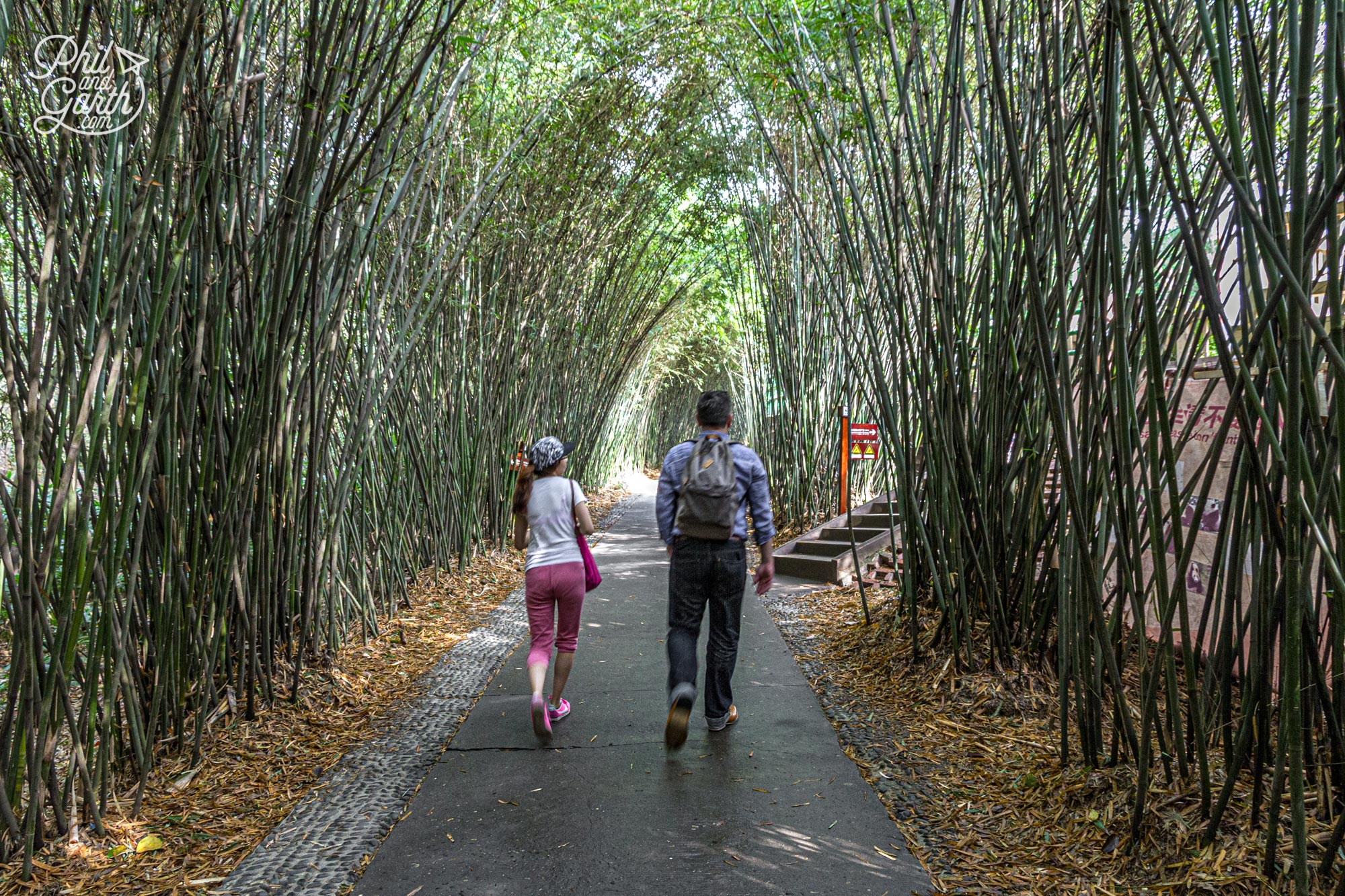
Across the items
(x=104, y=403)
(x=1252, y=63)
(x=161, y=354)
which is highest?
(x=1252, y=63)

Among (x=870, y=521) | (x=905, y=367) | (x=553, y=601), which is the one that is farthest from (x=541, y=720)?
(x=870, y=521)

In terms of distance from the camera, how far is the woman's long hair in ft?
9.07

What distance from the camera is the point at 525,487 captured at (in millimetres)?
2791

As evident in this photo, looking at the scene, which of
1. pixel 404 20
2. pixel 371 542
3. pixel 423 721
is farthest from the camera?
pixel 371 542

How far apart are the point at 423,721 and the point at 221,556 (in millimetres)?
824

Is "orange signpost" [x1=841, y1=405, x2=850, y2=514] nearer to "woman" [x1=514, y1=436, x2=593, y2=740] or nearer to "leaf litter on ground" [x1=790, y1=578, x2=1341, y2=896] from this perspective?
Answer: "leaf litter on ground" [x1=790, y1=578, x2=1341, y2=896]

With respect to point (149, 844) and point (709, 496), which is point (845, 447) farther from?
point (149, 844)

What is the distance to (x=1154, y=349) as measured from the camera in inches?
61.2

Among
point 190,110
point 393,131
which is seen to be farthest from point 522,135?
point 190,110

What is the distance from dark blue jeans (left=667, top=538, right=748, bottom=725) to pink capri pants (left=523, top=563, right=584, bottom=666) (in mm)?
312

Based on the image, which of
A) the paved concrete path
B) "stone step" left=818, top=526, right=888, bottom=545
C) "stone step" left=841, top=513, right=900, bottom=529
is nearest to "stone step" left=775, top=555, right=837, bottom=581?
"stone step" left=818, top=526, right=888, bottom=545

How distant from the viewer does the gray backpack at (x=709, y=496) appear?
2.51 m

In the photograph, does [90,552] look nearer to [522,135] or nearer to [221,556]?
[221,556]

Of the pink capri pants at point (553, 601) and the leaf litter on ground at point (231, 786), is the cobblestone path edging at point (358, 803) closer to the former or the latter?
the leaf litter on ground at point (231, 786)
